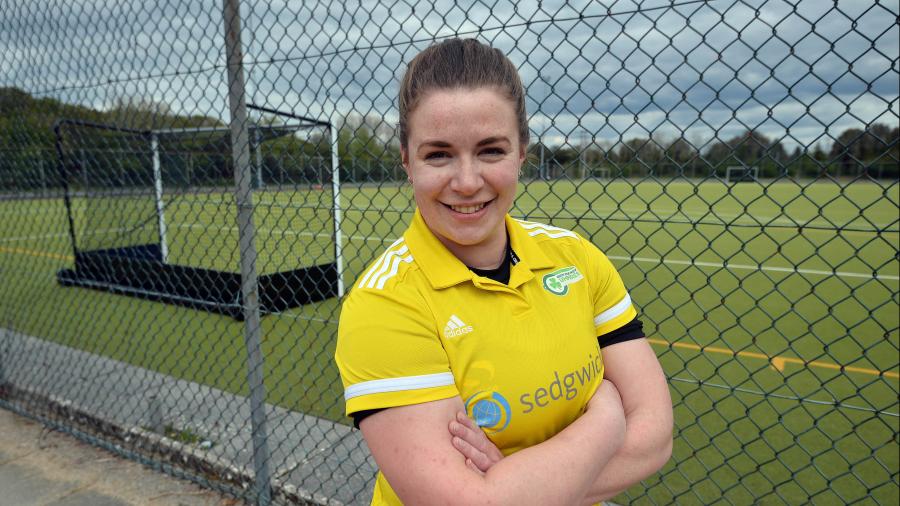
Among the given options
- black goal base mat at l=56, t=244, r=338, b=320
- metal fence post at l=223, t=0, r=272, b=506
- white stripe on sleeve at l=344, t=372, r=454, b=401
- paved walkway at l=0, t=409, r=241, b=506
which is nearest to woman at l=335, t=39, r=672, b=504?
white stripe on sleeve at l=344, t=372, r=454, b=401

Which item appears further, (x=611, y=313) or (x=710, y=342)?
(x=710, y=342)

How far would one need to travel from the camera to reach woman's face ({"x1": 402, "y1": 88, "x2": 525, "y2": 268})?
1.21m

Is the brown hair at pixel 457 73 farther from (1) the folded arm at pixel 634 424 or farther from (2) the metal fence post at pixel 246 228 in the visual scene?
(2) the metal fence post at pixel 246 228

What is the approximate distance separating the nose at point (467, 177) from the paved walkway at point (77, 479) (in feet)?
8.92

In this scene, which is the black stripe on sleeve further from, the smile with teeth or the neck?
the smile with teeth

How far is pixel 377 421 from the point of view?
45.6 inches

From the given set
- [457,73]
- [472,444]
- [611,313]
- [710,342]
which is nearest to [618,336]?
[611,313]

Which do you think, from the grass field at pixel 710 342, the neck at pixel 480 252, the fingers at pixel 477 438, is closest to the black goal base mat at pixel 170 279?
the grass field at pixel 710 342

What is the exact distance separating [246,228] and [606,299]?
186 centimetres

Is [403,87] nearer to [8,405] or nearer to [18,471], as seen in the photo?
[18,471]

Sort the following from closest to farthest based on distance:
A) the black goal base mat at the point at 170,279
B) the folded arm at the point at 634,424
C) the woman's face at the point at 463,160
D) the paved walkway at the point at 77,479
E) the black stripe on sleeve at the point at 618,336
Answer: the woman's face at the point at 463,160
the folded arm at the point at 634,424
the black stripe on sleeve at the point at 618,336
the paved walkway at the point at 77,479
the black goal base mat at the point at 170,279

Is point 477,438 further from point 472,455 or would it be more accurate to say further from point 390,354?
point 390,354

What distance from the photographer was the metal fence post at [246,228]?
257 centimetres

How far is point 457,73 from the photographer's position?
121 centimetres
